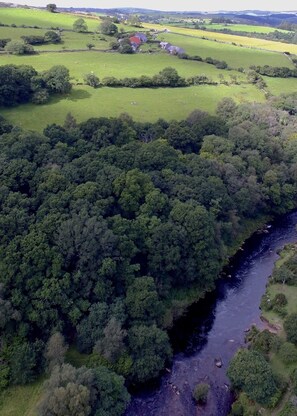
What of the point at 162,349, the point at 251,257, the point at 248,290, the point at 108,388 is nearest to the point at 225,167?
the point at 251,257

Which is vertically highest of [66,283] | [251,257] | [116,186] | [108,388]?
[116,186]

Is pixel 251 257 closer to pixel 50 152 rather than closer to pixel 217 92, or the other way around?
pixel 50 152

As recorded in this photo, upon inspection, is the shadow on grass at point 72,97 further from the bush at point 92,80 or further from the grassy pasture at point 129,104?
the bush at point 92,80

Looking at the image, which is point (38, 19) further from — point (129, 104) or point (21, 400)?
point (21, 400)

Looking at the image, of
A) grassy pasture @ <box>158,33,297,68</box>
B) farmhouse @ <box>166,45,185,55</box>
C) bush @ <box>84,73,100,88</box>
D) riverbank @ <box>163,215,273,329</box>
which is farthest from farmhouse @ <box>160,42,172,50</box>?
riverbank @ <box>163,215,273,329</box>

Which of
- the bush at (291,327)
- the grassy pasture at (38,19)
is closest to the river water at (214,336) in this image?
the bush at (291,327)

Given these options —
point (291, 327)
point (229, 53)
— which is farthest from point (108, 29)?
point (291, 327)
